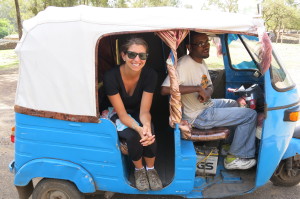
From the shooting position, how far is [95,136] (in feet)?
8.56

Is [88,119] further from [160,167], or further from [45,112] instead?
[160,167]

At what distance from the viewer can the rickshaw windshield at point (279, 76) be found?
2.77 meters

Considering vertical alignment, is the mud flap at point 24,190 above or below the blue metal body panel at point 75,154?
below

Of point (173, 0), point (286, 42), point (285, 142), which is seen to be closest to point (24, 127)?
point (285, 142)

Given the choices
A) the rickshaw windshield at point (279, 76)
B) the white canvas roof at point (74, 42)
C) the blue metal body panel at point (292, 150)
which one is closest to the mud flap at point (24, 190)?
the white canvas roof at point (74, 42)

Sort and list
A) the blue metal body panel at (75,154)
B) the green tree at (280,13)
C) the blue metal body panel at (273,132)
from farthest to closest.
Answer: the green tree at (280,13), the blue metal body panel at (273,132), the blue metal body panel at (75,154)

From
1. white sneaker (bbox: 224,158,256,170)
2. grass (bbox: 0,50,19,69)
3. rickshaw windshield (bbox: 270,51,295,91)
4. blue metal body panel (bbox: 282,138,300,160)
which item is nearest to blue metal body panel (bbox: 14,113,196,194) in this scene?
white sneaker (bbox: 224,158,256,170)

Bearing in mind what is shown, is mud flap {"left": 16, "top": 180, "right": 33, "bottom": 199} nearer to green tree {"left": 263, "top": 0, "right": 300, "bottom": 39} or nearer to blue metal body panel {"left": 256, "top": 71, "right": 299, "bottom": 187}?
blue metal body panel {"left": 256, "top": 71, "right": 299, "bottom": 187}

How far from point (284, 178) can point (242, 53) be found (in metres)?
1.73

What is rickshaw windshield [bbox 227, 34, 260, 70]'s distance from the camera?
141 inches

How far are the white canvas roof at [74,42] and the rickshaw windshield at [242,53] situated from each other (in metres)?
1.02

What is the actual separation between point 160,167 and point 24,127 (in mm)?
1549

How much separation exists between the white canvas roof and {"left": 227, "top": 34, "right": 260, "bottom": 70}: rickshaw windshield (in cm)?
102

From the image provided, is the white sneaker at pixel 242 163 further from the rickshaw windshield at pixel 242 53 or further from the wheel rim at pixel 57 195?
the wheel rim at pixel 57 195
